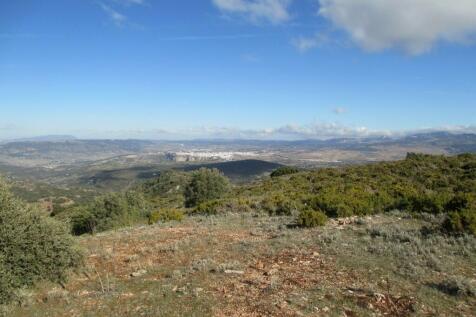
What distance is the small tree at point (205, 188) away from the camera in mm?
39963

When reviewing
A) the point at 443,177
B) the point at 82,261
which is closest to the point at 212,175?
the point at 443,177

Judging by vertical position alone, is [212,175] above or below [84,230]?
above

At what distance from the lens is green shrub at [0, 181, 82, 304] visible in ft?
33.7

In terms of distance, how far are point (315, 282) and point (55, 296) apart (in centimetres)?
658

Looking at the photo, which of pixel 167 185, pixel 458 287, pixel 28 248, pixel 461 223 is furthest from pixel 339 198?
pixel 167 185

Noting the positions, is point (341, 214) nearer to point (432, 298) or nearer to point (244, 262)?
point (244, 262)

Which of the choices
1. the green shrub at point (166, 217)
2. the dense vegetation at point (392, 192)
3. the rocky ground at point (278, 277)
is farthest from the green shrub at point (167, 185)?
the rocky ground at point (278, 277)

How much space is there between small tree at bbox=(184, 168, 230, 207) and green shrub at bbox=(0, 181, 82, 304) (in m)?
27.4

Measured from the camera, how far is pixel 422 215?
55.5 feet

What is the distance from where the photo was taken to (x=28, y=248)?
1088 cm

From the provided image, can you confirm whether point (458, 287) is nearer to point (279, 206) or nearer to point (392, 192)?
point (279, 206)

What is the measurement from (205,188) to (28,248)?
97.2ft

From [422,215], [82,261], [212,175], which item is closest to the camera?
[82,261]

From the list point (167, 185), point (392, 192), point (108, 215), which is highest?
point (392, 192)
